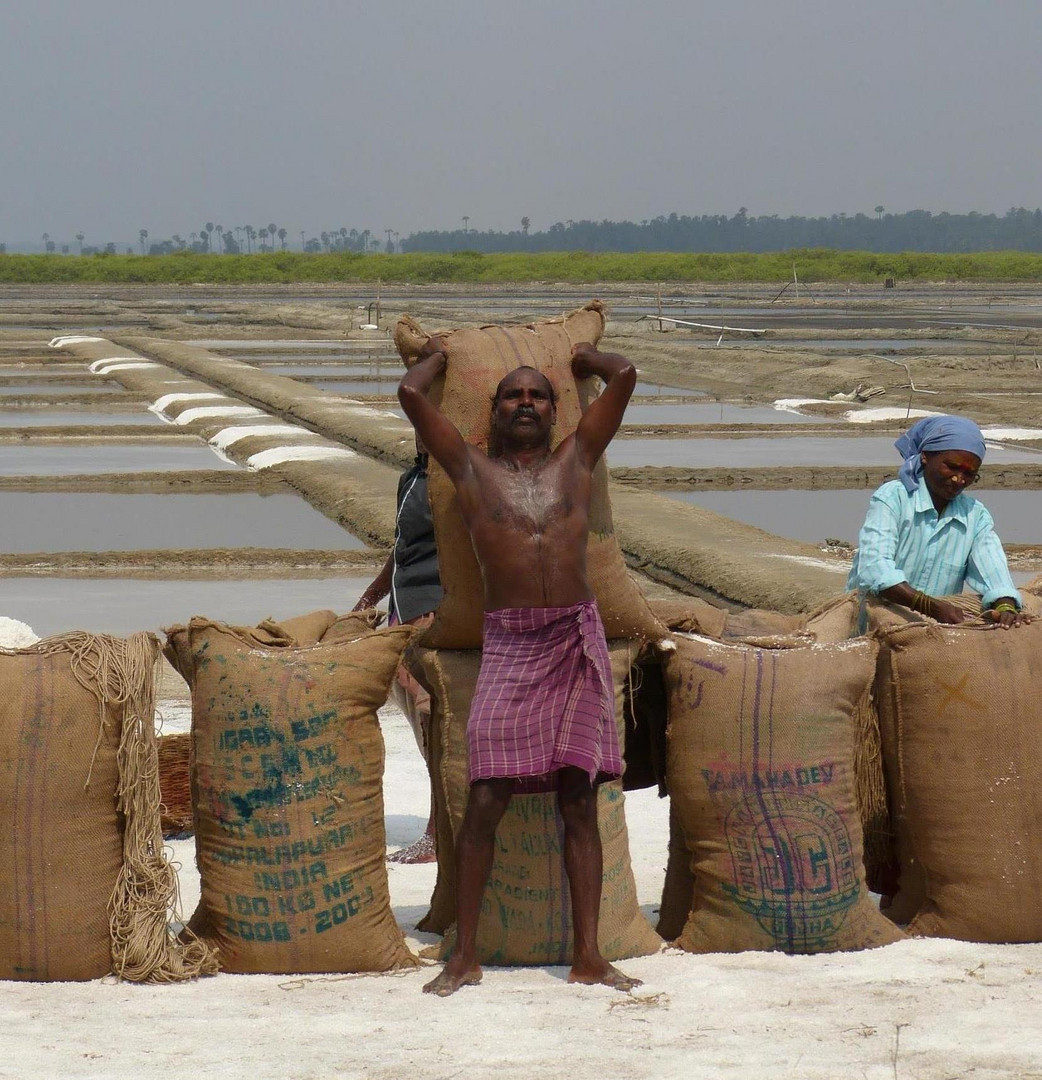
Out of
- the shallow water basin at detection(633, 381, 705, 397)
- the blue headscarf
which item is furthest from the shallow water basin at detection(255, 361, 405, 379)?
the blue headscarf

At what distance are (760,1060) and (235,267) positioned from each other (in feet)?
250

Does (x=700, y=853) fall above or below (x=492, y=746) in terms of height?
below

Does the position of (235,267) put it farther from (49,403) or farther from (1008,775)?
(1008,775)

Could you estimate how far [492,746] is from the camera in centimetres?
331

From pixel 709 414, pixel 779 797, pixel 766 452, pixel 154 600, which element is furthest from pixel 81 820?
pixel 709 414

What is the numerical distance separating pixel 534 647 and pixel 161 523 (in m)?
7.19

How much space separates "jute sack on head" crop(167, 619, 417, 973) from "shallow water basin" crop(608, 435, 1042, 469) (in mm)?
9502

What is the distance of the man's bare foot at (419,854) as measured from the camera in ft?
13.8

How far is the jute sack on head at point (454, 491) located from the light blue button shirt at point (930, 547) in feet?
1.85

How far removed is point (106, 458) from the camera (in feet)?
43.6

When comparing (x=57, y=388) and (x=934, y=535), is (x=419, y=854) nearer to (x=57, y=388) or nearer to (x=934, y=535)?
(x=934, y=535)

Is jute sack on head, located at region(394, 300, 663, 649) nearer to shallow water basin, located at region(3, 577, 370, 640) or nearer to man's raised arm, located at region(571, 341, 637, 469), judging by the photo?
man's raised arm, located at region(571, 341, 637, 469)

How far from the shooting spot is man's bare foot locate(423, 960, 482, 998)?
3252 millimetres

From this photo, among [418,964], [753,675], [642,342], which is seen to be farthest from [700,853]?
[642,342]
